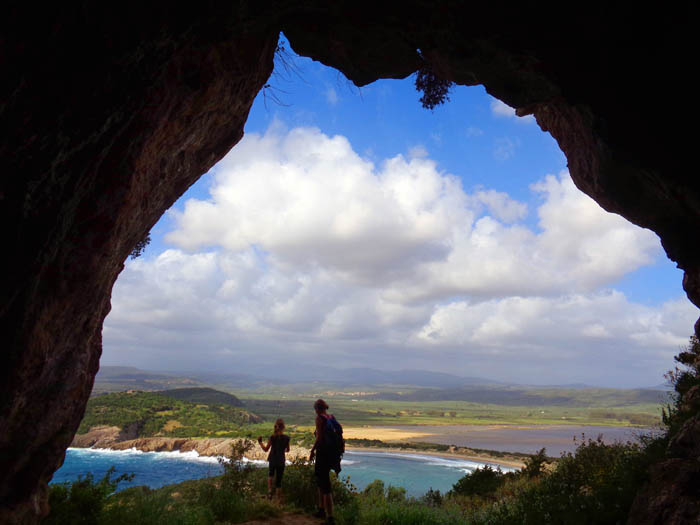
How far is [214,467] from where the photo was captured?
33.8 m

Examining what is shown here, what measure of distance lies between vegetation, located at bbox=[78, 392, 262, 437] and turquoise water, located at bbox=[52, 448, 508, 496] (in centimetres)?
696

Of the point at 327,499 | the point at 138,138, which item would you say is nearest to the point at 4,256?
the point at 138,138

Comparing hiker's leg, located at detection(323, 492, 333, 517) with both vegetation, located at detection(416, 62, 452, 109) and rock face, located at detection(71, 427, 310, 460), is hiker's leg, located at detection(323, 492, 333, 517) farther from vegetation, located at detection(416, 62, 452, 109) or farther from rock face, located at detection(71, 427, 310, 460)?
rock face, located at detection(71, 427, 310, 460)

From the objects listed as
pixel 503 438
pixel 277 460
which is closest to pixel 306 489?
pixel 277 460

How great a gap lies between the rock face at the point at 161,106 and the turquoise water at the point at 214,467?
99.8 ft

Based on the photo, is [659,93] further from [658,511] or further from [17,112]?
[17,112]

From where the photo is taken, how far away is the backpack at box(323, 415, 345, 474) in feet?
28.4

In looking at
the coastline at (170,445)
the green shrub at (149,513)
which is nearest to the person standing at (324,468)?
the green shrub at (149,513)

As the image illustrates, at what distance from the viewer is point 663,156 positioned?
6613 millimetres

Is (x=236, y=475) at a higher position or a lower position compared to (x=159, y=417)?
higher

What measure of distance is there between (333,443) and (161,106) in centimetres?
753

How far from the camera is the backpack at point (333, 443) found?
865 cm

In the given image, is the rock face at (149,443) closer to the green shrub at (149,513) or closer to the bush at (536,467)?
the bush at (536,467)

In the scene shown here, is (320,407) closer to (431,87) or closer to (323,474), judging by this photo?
(323,474)
